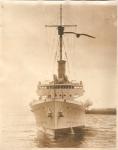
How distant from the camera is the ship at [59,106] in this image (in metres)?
1.38

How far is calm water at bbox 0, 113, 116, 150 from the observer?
1380mm

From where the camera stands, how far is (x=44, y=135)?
4.55ft

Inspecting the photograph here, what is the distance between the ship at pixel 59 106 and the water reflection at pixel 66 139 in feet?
0.06

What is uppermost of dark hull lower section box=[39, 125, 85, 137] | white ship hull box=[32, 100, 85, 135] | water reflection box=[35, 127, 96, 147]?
white ship hull box=[32, 100, 85, 135]

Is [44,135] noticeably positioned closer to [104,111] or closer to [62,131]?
[62,131]

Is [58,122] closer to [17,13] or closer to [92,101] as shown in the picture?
[92,101]

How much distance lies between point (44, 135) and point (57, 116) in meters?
0.09

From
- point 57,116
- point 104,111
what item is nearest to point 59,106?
point 57,116

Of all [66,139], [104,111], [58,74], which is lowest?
[66,139]

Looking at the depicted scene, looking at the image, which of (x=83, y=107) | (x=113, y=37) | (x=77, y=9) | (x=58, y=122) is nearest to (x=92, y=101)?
(x=83, y=107)

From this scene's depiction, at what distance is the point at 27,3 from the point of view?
54.9 inches

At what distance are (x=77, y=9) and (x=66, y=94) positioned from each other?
0.35m

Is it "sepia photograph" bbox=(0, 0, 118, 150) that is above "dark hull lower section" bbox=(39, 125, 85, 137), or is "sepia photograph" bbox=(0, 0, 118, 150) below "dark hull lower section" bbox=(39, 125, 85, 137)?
above

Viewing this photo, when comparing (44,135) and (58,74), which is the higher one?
(58,74)
